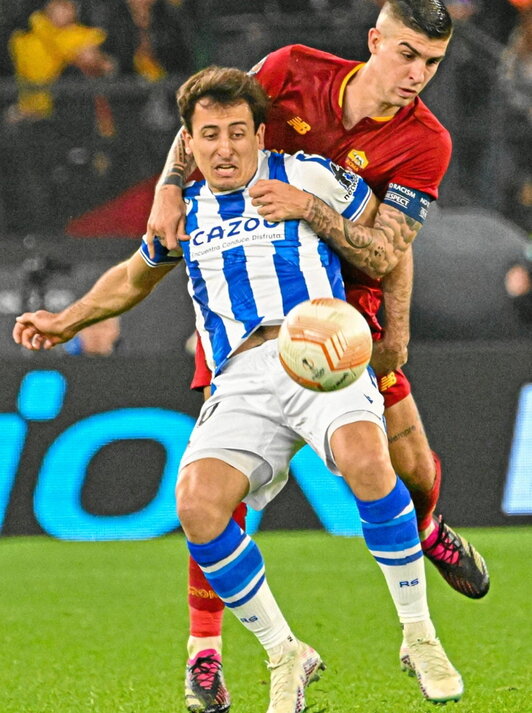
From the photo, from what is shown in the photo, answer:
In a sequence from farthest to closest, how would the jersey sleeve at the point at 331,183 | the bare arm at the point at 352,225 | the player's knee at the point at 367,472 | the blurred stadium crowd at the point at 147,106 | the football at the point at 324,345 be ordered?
the blurred stadium crowd at the point at 147,106 → the jersey sleeve at the point at 331,183 → the bare arm at the point at 352,225 → the player's knee at the point at 367,472 → the football at the point at 324,345

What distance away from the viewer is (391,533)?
4500mm

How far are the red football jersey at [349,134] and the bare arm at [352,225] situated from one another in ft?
0.55

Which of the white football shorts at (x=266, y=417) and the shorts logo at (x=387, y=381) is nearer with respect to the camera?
the white football shorts at (x=266, y=417)

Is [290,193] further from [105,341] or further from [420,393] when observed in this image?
[105,341]

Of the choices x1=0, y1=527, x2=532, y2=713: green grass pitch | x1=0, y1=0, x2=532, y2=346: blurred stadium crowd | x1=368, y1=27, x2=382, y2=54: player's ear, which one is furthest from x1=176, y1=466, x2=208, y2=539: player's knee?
x1=0, y1=0, x2=532, y2=346: blurred stadium crowd

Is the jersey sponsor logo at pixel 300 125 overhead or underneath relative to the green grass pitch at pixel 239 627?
overhead

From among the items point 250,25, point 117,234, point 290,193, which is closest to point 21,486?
point 117,234

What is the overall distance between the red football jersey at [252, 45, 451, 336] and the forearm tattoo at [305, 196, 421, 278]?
0.60 ft

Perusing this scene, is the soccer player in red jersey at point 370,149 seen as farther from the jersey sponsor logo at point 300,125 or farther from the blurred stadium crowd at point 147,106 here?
the blurred stadium crowd at point 147,106

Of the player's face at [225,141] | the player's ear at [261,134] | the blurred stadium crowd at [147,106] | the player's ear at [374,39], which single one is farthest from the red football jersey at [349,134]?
the blurred stadium crowd at [147,106]

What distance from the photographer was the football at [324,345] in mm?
4238

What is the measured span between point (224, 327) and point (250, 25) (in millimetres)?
7000

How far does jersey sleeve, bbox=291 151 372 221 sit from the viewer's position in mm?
4844

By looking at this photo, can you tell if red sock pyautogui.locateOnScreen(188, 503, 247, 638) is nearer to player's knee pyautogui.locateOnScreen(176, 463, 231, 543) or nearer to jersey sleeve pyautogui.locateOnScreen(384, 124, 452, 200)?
player's knee pyautogui.locateOnScreen(176, 463, 231, 543)
